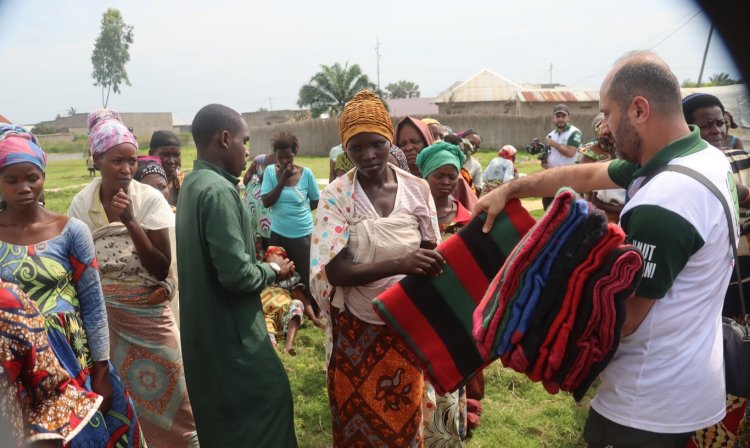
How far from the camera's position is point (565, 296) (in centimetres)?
176

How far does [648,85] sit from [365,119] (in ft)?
4.35

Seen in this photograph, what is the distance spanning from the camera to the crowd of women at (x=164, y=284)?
2.49m

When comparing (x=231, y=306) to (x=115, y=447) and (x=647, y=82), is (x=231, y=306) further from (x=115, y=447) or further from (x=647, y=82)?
(x=647, y=82)

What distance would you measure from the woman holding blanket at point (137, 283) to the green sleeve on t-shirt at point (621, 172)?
2.45 meters

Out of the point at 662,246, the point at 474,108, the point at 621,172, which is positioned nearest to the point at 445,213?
the point at 621,172

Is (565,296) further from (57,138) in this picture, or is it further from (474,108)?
(57,138)

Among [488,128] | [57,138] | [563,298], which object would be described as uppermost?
[57,138]

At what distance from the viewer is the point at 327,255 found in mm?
2762

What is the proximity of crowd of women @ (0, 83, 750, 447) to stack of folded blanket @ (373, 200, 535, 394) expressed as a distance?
0.08 m

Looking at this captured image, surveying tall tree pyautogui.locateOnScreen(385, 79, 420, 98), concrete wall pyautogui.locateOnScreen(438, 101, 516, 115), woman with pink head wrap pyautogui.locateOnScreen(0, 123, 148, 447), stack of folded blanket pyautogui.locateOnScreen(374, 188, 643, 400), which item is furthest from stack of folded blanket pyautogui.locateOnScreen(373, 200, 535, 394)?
tall tree pyautogui.locateOnScreen(385, 79, 420, 98)

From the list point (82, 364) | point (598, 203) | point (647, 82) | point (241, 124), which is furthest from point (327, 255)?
point (598, 203)

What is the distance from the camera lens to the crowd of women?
2492 millimetres

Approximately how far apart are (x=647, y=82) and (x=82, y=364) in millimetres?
2586

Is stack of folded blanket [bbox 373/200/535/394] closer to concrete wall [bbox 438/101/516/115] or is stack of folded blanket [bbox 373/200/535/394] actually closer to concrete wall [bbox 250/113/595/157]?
concrete wall [bbox 250/113/595/157]
